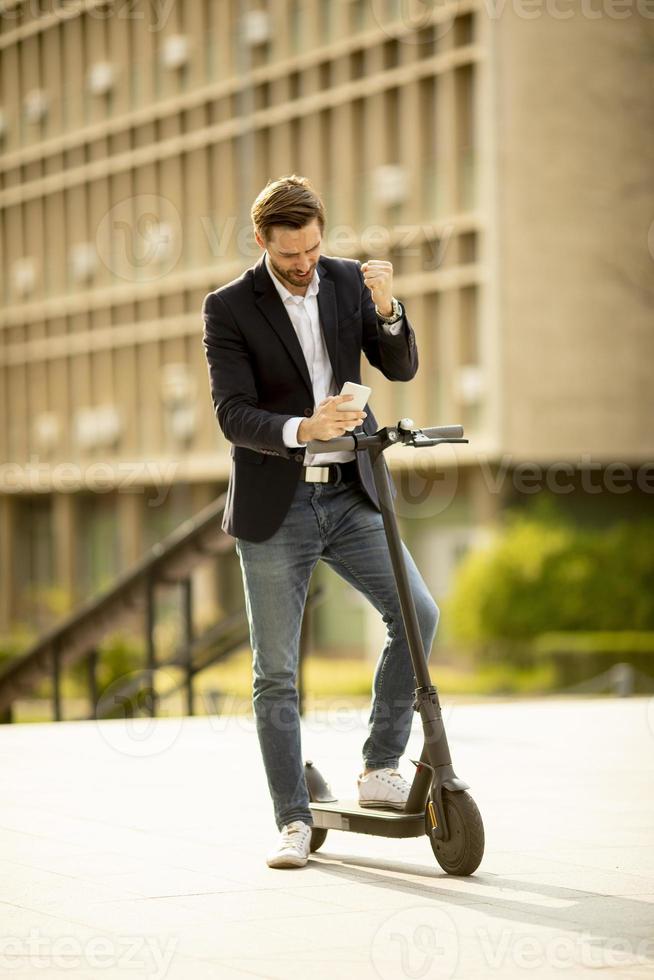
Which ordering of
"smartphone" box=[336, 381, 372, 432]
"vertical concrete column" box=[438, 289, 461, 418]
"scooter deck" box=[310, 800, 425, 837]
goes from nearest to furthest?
"smartphone" box=[336, 381, 372, 432], "scooter deck" box=[310, 800, 425, 837], "vertical concrete column" box=[438, 289, 461, 418]

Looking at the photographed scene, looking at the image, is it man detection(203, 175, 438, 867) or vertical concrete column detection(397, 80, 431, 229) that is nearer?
man detection(203, 175, 438, 867)

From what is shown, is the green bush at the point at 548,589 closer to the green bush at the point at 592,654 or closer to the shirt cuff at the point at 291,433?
the green bush at the point at 592,654

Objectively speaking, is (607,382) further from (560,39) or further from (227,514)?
(227,514)

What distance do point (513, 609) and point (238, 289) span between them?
21.0 meters

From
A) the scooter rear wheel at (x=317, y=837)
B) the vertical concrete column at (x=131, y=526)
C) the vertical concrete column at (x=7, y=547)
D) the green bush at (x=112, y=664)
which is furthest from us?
the vertical concrete column at (x=7, y=547)

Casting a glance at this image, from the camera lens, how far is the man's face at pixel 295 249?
5320mm

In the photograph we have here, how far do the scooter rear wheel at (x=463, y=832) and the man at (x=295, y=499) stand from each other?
15.8 inches

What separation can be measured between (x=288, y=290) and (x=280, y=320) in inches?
4.5

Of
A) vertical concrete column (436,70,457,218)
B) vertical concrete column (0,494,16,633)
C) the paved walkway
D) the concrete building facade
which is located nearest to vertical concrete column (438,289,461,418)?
the concrete building facade

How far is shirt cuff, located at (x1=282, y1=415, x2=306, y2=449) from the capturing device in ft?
17.3

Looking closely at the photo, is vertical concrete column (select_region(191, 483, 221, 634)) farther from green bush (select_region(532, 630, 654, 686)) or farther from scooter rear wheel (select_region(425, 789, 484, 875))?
scooter rear wheel (select_region(425, 789, 484, 875))

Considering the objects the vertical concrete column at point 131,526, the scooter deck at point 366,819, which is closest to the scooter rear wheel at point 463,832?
the scooter deck at point 366,819

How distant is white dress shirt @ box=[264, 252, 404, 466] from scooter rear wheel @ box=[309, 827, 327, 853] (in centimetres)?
115

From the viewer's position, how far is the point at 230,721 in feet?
33.4
